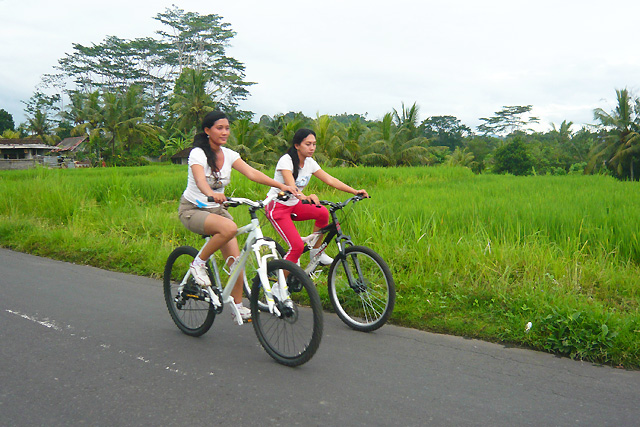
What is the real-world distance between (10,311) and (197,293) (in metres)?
2.07

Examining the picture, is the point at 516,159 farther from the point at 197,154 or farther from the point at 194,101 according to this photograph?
the point at 197,154

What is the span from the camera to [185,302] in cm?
437

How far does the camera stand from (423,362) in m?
3.68

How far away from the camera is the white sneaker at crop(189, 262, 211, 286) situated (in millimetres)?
3992

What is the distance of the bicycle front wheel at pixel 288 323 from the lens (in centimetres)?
333

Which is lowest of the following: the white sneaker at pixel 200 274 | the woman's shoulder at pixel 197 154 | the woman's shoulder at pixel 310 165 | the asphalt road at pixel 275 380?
the asphalt road at pixel 275 380

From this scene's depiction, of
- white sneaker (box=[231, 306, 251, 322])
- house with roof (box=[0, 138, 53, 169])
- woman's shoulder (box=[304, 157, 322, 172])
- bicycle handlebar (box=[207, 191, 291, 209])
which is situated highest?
woman's shoulder (box=[304, 157, 322, 172])

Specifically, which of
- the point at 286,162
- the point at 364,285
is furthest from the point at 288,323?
the point at 286,162

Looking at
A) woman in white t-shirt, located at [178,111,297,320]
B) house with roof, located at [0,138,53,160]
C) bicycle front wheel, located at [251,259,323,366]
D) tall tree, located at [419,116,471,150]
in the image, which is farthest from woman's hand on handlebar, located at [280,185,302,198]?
tall tree, located at [419,116,471,150]

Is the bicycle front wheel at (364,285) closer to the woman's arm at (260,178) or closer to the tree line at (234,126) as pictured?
the woman's arm at (260,178)

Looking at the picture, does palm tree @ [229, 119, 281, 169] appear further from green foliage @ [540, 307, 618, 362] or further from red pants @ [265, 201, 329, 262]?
green foliage @ [540, 307, 618, 362]

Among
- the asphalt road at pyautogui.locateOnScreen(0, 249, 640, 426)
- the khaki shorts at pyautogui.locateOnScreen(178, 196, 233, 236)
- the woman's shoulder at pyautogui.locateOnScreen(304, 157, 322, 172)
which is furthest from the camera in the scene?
the woman's shoulder at pyautogui.locateOnScreen(304, 157, 322, 172)

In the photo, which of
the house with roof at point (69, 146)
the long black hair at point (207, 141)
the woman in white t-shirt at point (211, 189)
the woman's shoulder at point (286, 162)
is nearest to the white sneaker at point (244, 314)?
the woman in white t-shirt at point (211, 189)

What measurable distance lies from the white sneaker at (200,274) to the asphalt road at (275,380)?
510 millimetres
